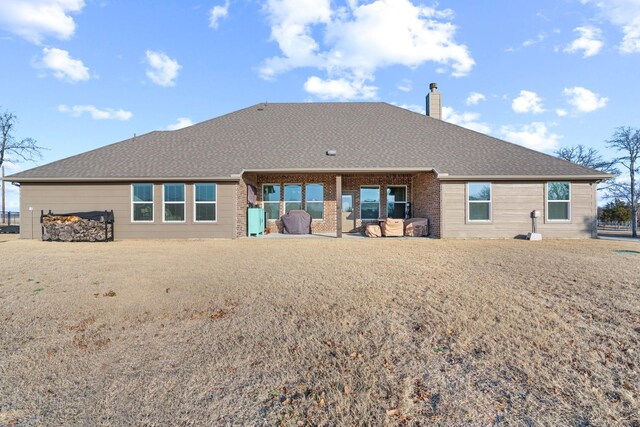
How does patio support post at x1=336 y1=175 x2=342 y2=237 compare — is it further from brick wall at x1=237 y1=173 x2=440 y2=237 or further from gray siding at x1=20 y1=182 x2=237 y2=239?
gray siding at x1=20 y1=182 x2=237 y2=239

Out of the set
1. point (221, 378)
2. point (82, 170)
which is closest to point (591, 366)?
point (221, 378)

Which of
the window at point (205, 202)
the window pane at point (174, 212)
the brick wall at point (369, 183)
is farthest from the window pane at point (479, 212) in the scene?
the window pane at point (174, 212)

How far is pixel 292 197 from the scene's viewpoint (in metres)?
16.2

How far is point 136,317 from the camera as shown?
169 inches

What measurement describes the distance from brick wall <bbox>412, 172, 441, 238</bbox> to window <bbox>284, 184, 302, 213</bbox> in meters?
5.57

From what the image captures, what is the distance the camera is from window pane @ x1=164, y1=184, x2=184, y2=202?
1346 cm

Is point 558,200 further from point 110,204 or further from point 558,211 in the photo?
point 110,204

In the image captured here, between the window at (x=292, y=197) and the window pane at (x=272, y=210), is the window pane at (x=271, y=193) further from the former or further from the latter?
the window at (x=292, y=197)

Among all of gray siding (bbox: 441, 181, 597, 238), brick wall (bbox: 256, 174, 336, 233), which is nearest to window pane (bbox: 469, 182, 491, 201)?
gray siding (bbox: 441, 181, 597, 238)

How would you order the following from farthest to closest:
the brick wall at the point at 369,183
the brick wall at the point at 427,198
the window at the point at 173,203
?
1. the brick wall at the point at 369,183
2. the brick wall at the point at 427,198
3. the window at the point at 173,203

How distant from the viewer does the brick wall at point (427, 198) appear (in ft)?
44.9

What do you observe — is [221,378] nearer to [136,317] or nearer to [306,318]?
[306,318]

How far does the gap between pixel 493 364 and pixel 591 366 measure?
90cm

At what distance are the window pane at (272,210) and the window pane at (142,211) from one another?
197 inches
